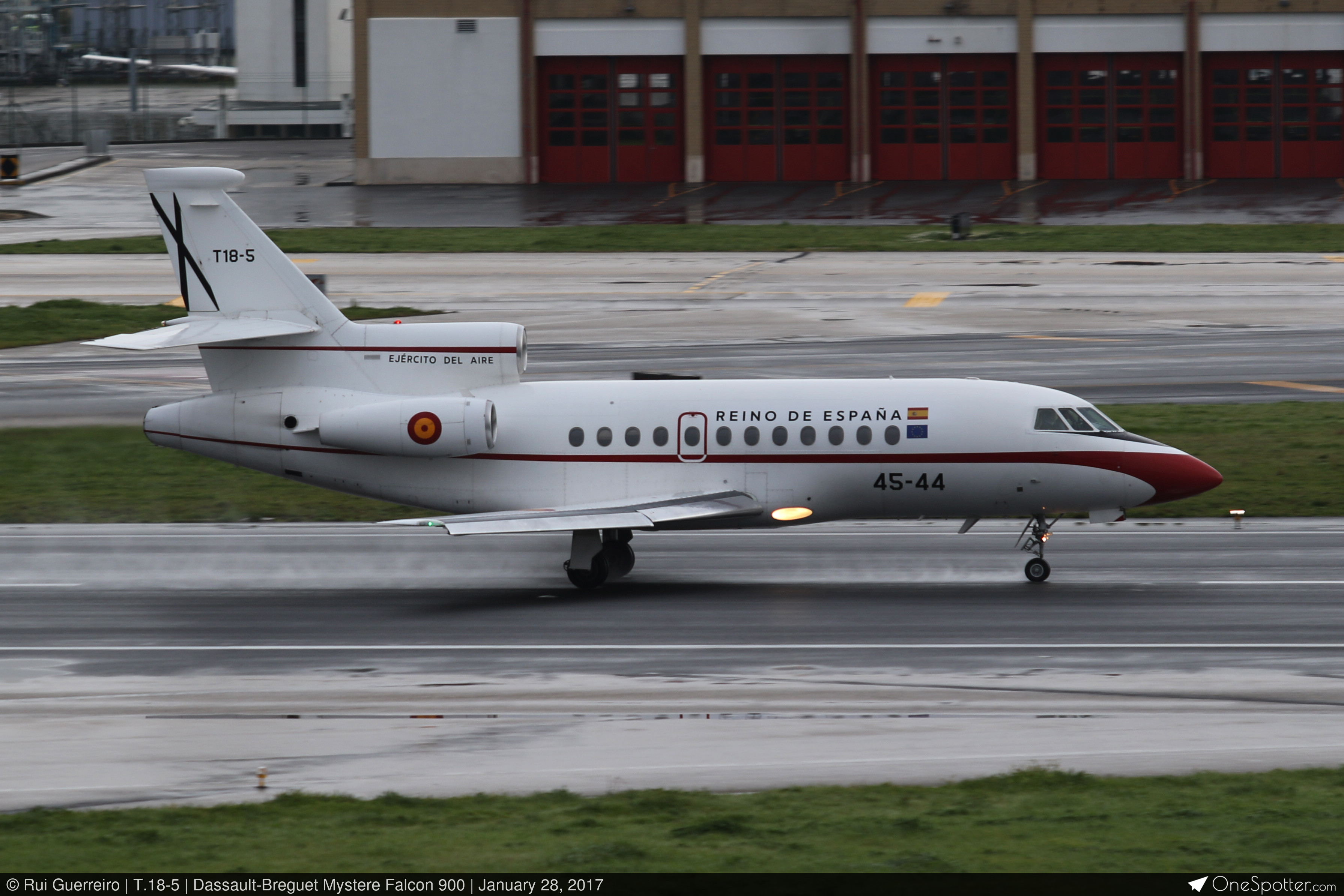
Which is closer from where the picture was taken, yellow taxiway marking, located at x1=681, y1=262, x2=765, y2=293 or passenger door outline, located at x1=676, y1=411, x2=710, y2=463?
passenger door outline, located at x1=676, y1=411, x2=710, y2=463

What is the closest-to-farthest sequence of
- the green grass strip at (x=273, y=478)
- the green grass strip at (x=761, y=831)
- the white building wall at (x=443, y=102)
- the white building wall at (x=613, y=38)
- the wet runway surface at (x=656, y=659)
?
the green grass strip at (x=761, y=831) < the wet runway surface at (x=656, y=659) < the green grass strip at (x=273, y=478) < the white building wall at (x=443, y=102) < the white building wall at (x=613, y=38)

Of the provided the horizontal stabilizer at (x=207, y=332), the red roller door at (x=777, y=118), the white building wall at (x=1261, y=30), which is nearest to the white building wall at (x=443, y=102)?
the red roller door at (x=777, y=118)

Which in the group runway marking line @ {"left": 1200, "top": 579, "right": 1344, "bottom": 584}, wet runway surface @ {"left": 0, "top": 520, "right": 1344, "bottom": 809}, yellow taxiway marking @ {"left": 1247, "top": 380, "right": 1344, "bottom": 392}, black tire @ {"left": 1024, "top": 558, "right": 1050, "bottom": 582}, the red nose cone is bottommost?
wet runway surface @ {"left": 0, "top": 520, "right": 1344, "bottom": 809}

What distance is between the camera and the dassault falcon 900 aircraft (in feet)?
90.8

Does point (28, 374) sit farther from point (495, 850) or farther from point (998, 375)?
point (495, 850)

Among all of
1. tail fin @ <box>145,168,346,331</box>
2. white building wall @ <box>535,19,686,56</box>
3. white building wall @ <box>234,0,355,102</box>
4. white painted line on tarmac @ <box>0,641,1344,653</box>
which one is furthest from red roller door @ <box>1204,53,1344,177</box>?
white painted line on tarmac @ <box>0,641,1344,653</box>

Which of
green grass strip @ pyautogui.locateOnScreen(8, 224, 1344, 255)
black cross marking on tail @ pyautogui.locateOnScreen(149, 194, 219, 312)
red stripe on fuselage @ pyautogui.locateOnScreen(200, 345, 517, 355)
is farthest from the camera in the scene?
green grass strip @ pyautogui.locateOnScreen(8, 224, 1344, 255)

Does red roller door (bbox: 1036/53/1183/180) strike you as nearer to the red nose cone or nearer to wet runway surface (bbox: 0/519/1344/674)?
wet runway surface (bbox: 0/519/1344/674)

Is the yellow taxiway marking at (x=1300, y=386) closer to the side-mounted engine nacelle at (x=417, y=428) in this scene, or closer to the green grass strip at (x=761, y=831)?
the side-mounted engine nacelle at (x=417, y=428)

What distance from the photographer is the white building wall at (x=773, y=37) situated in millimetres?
91062

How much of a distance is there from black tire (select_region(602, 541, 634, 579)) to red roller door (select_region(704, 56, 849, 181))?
66380mm

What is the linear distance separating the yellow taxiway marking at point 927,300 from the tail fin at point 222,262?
110 feet

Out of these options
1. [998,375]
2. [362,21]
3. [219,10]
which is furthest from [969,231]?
[219,10]

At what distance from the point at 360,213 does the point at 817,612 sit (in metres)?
61.4
